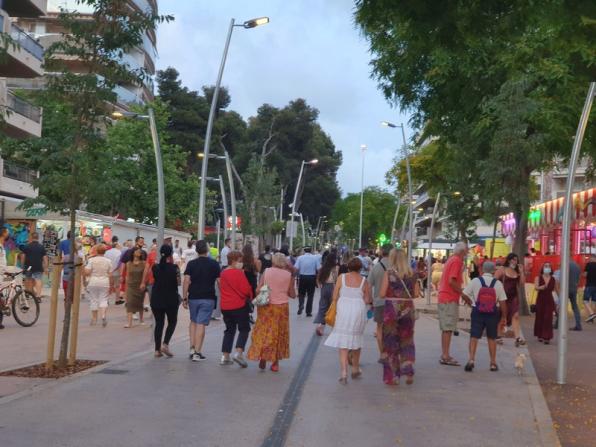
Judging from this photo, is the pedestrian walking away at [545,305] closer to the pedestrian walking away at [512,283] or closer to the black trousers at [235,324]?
the pedestrian walking away at [512,283]

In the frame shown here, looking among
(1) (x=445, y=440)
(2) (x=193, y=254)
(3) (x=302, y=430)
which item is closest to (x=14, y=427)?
(3) (x=302, y=430)

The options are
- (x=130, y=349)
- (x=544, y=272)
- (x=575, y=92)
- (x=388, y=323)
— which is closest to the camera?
(x=388, y=323)

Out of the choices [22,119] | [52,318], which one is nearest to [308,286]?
[52,318]

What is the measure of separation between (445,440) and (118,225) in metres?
28.0

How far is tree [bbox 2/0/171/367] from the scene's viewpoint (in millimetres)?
11484

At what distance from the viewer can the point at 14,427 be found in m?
7.61

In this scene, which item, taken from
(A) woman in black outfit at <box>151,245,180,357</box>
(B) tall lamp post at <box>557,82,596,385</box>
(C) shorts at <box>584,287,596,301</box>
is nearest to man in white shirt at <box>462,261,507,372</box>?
(B) tall lamp post at <box>557,82,596,385</box>

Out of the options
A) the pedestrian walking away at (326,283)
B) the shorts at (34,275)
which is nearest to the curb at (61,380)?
the pedestrian walking away at (326,283)

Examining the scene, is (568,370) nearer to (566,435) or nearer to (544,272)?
(544,272)

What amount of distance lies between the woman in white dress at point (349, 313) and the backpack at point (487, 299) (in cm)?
200

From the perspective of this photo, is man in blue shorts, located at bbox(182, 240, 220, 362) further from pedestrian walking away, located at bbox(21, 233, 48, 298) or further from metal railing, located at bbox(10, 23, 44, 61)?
metal railing, located at bbox(10, 23, 44, 61)

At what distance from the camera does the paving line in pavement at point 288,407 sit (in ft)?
24.7

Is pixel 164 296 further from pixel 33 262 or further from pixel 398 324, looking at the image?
pixel 33 262

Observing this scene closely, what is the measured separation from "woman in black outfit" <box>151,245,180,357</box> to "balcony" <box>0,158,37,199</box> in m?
26.8
